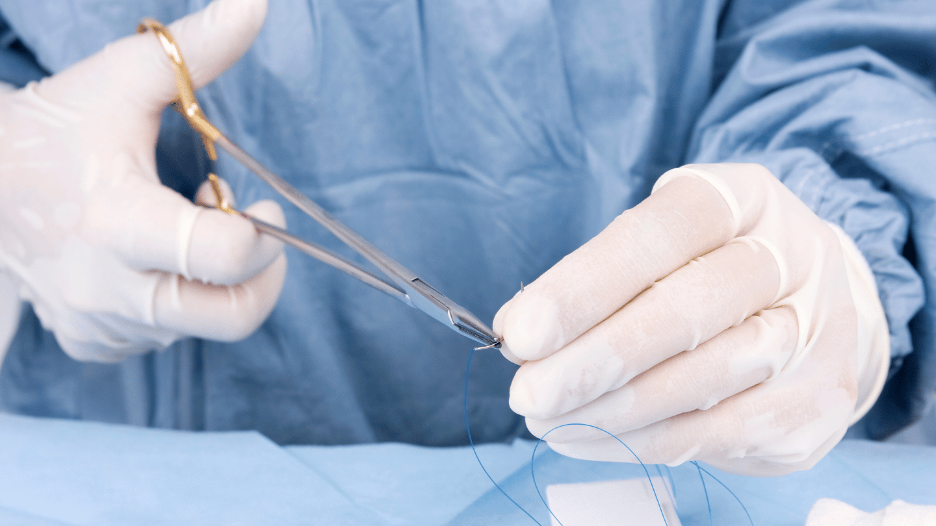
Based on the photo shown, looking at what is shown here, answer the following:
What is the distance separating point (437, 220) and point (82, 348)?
0.72m

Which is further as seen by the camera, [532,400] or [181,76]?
[181,76]

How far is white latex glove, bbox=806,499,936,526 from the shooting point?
0.68m

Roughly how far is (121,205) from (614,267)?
0.75m

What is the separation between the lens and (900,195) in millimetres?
991

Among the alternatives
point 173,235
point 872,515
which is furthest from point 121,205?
point 872,515

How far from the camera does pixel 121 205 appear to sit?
0.91m

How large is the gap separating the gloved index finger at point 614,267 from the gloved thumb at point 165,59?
1.97ft

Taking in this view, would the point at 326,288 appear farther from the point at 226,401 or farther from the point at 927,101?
the point at 927,101

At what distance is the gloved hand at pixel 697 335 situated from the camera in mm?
711

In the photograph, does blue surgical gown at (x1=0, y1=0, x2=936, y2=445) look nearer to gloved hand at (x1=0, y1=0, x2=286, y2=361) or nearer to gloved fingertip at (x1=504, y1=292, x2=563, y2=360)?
gloved hand at (x1=0, y1=0, x2=286, y2=361)

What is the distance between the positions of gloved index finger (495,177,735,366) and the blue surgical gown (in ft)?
1.15

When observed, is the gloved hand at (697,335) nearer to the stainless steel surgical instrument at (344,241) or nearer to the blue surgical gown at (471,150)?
the stainless steel surgical instrument at (344,241)

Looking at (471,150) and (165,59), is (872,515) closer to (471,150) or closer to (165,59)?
(471,150)

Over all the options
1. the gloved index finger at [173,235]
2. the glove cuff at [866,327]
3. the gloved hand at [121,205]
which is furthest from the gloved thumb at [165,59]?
the glove cuff at [866,327]
